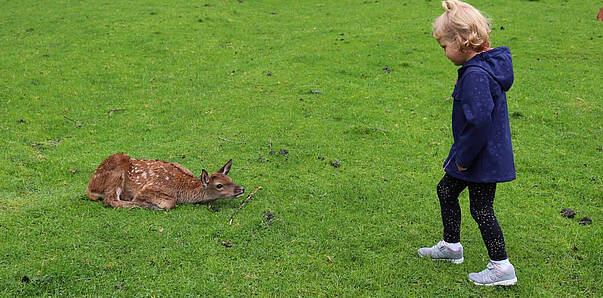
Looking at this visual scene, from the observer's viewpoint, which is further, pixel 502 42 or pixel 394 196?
pixel 502 42

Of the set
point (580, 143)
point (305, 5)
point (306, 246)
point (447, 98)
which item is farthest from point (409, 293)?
point (305, 5)

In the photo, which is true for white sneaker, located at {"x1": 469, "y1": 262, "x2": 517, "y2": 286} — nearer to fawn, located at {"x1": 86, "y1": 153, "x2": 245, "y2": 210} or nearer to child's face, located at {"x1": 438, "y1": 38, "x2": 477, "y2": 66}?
child's face, located at {"x1": 438, "y1": 38, "x2": 477, "y2": 66}

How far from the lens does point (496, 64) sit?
4477 mm

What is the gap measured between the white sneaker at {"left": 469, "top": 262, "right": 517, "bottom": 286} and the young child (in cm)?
20

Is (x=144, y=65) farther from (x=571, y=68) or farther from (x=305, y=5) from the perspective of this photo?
(x=571, y=68)

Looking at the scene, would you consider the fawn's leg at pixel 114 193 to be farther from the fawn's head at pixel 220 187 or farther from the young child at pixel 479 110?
the young child at pixel 479 110

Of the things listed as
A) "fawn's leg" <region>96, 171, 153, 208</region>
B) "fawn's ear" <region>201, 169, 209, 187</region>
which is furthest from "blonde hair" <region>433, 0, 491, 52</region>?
"fawn's leg" <region>96, 171, 153, 208</region>

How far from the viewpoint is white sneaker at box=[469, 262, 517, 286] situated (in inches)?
196

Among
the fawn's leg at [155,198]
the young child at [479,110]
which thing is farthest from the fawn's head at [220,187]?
the young child at [479,110]

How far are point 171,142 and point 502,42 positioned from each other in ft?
36.3

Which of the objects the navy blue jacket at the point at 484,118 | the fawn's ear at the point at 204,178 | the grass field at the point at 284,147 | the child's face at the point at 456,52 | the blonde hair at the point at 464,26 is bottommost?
the grass field at the point at 284,147

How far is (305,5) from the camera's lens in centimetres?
2208

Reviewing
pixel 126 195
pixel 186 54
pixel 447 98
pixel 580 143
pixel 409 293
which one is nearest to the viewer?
pixel 409 293

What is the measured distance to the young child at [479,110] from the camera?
4.35m
